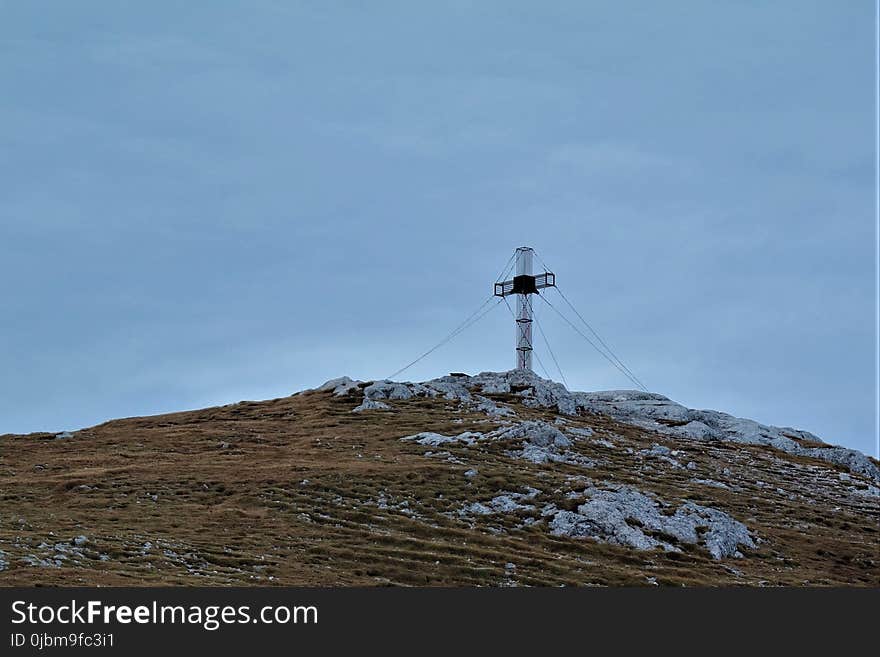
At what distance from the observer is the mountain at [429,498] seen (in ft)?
231

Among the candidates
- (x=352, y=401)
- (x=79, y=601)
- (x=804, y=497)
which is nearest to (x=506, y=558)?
(x=79, y=601)

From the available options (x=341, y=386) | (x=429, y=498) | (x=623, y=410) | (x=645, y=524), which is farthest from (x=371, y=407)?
(x=645, y=524)

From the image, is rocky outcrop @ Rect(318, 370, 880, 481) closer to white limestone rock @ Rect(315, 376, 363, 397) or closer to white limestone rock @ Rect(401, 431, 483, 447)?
white limestone rock @ Rect(315, 376, 363, 397)

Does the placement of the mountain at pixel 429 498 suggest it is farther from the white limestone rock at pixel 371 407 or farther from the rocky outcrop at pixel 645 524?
the white limestone rock at pixel 371 407

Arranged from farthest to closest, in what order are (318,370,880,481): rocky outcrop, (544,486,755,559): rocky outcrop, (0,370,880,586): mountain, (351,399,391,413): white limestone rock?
(318,370,880,481): rocky outcrop < (351,399,391,413): white limestone rock < (544,486,755,559): rocky outcrop < (0,370,880,586): mountain

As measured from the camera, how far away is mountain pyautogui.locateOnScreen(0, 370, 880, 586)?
7038 cm

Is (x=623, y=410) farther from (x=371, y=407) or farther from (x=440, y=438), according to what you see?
(x=440, y=438)

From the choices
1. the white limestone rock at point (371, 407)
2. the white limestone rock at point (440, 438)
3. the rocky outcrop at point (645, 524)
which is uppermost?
the white limestone rock at point (371, 407)

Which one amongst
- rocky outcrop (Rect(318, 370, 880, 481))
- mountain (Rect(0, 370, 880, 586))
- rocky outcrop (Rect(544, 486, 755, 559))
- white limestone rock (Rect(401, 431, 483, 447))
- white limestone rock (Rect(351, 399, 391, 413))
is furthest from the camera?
rocky outcrop (Rect(318, 370, 880, 481))

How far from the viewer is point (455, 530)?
8356cm

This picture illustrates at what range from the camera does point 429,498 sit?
91.8 meters

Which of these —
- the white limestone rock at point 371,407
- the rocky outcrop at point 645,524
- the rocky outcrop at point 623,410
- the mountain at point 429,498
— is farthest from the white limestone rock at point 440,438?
the rocky outcrop at point 645,524

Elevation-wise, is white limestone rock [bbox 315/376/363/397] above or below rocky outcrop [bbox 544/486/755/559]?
above

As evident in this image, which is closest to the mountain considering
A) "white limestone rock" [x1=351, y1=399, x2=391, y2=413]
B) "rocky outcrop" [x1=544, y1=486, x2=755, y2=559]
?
"rocky outcrop" [x1=544, y1=486, x2=755, y2=559]
